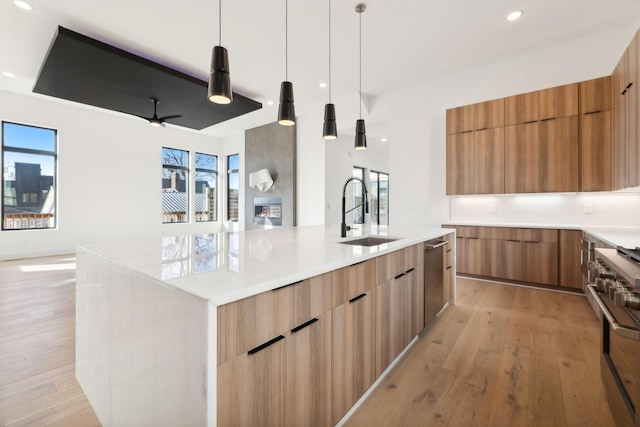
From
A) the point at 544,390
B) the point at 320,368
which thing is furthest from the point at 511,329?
the point at 320,368

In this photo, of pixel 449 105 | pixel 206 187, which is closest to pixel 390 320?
pixel 449 105

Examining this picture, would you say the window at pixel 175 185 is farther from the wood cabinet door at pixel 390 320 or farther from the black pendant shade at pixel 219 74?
the wood cabinet door at pixel 390 320

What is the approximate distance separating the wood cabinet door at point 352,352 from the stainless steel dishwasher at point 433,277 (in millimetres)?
892

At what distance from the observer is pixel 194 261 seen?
1.19 meters

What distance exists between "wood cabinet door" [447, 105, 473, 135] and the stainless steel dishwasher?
2235 millimetres

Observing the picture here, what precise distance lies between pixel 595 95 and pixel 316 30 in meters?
3.26

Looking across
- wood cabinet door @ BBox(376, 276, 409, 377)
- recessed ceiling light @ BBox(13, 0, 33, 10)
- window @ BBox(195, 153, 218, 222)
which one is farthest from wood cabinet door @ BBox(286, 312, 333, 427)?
window @ BBox(195, 153, 218, 222)

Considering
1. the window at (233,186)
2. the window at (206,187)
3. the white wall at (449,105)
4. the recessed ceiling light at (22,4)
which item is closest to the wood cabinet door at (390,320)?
the white wall at (449,105)

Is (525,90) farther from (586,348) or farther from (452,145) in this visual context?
(586,348)

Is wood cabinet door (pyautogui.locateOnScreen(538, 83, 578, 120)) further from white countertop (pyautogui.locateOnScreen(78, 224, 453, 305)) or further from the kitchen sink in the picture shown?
white countertop (pyautogui.locateOnScreen(78, 224, 453, 305))

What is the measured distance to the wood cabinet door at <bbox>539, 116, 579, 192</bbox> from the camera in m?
3.35

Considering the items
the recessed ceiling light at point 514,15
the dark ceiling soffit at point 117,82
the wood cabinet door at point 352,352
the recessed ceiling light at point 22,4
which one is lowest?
the wood cabinet door at point 352,352

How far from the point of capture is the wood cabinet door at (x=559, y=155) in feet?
11.0

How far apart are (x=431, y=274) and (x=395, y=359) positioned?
2.54 feet
